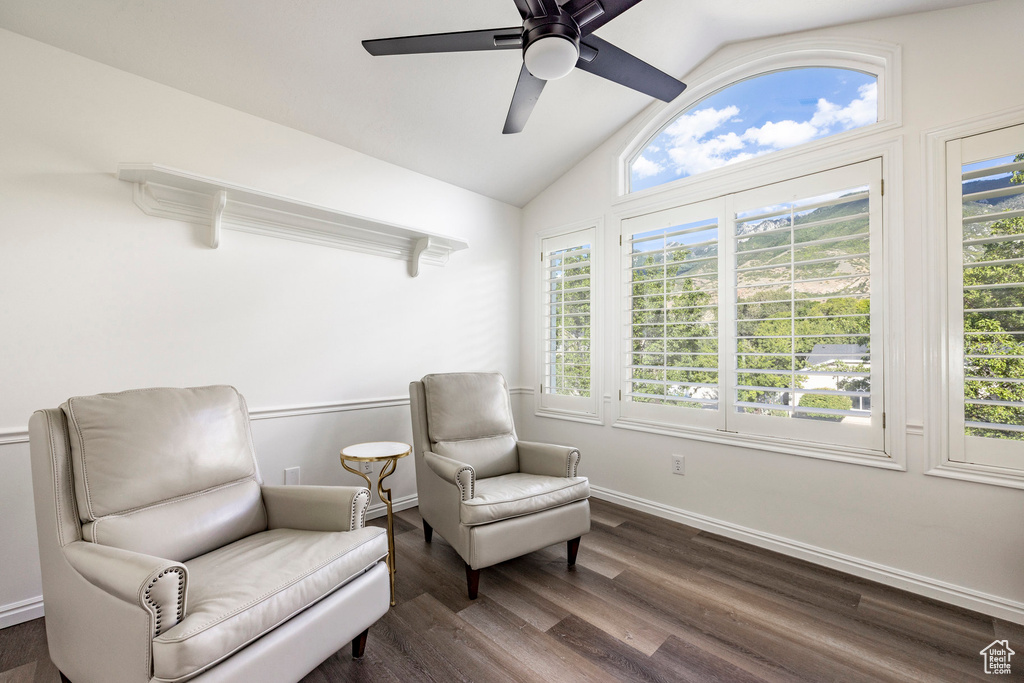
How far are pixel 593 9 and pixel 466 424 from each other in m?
2.08

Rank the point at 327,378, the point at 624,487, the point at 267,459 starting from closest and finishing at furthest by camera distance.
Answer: the point at 267,459, the point at 327,378, the point at 624,487

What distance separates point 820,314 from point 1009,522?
3.84ft

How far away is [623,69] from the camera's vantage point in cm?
184

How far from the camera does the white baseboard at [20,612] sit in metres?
1.85

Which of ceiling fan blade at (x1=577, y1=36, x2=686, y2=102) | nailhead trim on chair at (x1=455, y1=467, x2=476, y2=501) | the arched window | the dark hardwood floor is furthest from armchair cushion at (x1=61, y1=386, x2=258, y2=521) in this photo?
the arched window

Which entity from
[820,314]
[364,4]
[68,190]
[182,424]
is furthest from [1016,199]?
[68,190]

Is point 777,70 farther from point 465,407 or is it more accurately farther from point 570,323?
point 465,407

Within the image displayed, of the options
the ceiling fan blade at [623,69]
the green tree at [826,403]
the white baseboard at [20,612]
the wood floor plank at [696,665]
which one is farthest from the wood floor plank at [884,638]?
the white baseboard at [20,612]

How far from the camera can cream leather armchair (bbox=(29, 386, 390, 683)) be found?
117 centimetres

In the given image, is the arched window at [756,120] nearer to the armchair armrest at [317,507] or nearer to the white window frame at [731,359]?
the white window frame at [731,359]

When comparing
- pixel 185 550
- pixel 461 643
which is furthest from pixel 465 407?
pixel 185 550

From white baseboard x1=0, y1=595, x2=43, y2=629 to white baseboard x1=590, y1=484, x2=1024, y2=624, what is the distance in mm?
3251

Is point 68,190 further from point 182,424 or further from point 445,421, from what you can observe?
point 445,421

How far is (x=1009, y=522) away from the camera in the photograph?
1.95 m
